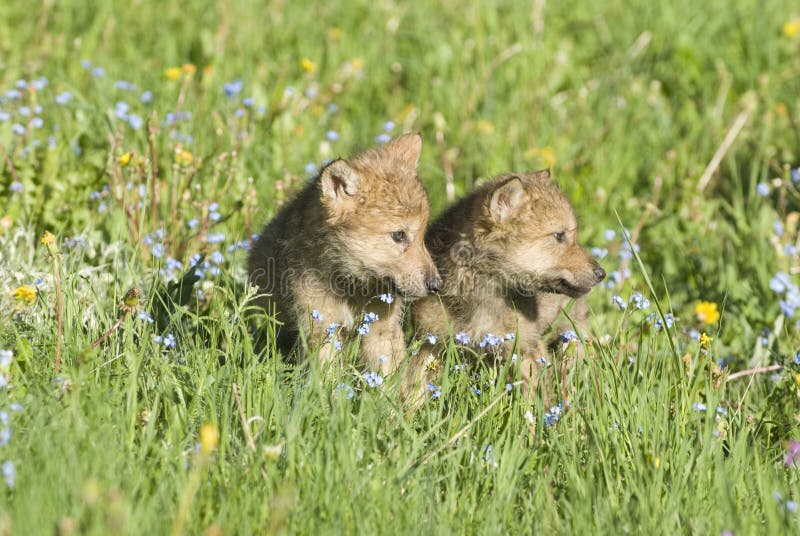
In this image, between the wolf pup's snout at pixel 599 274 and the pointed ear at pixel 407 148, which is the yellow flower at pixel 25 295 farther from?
the wolf pup's snout at pixel 599 274

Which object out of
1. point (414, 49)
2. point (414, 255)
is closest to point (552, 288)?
point (414, 255)

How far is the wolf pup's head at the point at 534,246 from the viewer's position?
194 inches

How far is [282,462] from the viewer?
356cm

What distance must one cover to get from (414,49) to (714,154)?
237cm

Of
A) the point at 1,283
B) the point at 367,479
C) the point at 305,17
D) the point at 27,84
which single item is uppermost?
the point at 305,17

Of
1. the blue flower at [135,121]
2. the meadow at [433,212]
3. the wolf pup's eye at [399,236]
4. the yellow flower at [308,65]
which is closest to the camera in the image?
the meadow at [433,212]

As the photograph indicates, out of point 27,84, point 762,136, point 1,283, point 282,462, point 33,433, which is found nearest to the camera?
point 33,433

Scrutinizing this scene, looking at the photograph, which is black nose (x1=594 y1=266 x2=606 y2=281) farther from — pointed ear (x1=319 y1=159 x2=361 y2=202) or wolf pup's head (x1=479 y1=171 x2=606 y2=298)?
pointed ear (x1=319 y1=159 x2=361 y2=202)

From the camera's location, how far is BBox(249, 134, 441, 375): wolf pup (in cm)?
470

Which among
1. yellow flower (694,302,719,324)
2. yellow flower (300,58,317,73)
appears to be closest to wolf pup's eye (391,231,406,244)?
yellow flower (694,302,719,324)

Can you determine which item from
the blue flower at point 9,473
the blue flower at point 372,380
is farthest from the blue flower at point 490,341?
the blue flower at point 9,473

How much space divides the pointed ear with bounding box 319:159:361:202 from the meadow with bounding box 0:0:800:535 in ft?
1.59

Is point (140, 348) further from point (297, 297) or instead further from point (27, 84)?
point (27, 84)

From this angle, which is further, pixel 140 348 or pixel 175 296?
pixel 175 296
